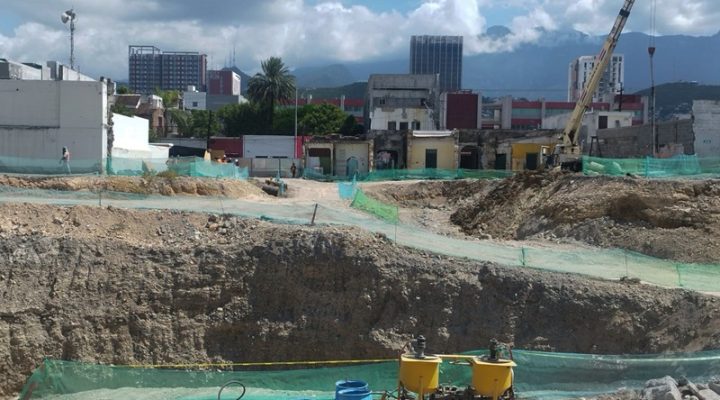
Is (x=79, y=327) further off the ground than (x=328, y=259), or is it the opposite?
(x=328, y=259)

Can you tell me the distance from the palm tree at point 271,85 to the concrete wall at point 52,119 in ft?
152

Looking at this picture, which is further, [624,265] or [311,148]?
[311,148]

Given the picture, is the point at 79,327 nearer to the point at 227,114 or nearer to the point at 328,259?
the point at 328,259

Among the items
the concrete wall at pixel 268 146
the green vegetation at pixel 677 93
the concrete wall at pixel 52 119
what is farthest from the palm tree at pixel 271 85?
the green vegetation at pixel 677 93

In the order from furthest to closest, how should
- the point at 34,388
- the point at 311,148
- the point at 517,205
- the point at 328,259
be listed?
the point at 311,148 → the point at 517,205 → the point at 328,259 → the point at 34,388

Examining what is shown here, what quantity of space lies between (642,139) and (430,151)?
18.8 m

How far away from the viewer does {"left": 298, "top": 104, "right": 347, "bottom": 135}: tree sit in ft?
273

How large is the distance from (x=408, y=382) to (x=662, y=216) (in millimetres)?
18030

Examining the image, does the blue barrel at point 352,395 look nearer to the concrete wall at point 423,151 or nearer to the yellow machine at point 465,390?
the yellow machine at point 465,390

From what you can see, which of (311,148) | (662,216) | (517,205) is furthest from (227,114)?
(662,216)

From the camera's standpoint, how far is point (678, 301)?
16.4m

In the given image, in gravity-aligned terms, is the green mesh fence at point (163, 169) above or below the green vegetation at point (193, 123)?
below

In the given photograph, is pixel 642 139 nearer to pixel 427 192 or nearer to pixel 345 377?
pixel 427 192

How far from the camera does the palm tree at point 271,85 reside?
278ft
